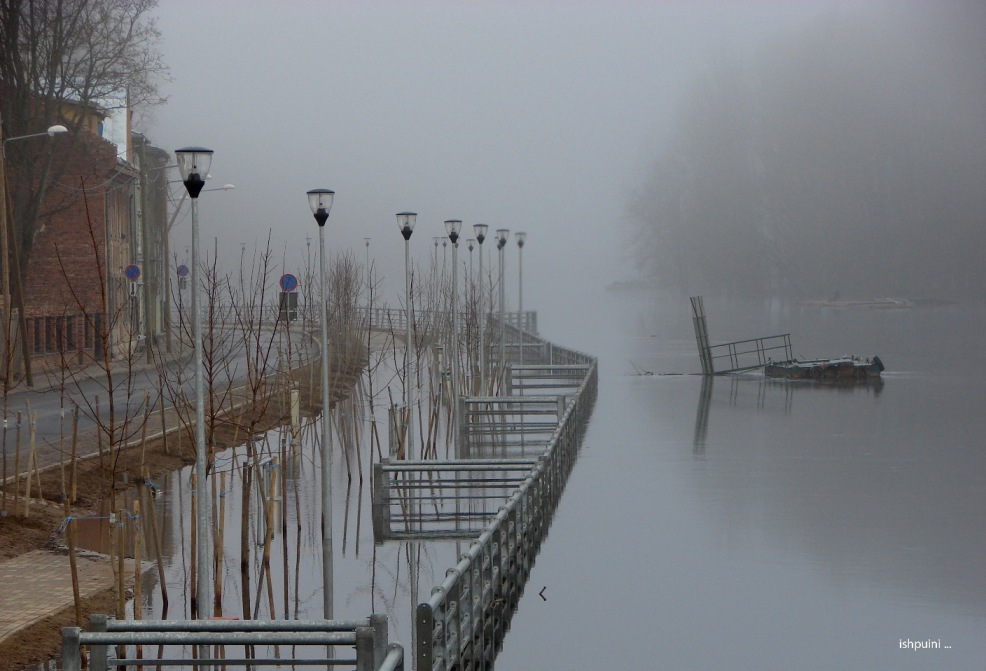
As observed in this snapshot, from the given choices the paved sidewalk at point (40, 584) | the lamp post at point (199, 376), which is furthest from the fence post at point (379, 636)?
the paved sidewalk at point (40, 584)

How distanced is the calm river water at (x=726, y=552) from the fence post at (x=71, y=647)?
21.5 ft

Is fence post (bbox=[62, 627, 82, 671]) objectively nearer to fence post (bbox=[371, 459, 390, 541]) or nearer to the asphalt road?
fence post (bbox=[371, 459, 390, 541])

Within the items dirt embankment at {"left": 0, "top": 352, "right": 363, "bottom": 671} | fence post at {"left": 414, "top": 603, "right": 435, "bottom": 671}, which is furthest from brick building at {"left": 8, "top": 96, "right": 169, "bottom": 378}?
fence post at {"left": 414, "top": 603, "right": 435, "bottom": 671}

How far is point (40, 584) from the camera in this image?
58.9 ft

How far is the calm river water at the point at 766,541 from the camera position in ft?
51.5

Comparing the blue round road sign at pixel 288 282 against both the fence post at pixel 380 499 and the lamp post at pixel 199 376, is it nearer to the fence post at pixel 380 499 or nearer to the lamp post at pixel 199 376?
the fence post at pixel 380 499

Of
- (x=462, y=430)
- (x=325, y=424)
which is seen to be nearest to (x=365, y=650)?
(x=325, y=424)

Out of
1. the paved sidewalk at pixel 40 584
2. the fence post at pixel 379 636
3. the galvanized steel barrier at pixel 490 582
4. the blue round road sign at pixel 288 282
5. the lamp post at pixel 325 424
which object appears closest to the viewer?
the fence post at pixel 379 636

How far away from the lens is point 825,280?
534 feet

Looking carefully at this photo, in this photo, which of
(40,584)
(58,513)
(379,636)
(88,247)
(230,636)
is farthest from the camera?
(88,247)

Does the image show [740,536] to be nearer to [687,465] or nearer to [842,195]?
[687,465]

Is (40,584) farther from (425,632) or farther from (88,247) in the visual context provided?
(88,247)

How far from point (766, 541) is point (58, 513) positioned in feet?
36.5

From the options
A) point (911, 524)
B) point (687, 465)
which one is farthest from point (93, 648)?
point (687, 465)
